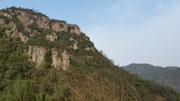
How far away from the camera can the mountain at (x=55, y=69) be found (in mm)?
18812

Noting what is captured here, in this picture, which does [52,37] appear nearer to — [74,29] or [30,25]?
[30,25]

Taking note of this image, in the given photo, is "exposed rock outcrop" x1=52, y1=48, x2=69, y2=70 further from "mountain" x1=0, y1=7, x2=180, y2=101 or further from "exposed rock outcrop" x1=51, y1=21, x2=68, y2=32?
"exposed rock outcrop" x1=51, y1=21, x2=68, y2=32

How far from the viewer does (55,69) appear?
3781cm

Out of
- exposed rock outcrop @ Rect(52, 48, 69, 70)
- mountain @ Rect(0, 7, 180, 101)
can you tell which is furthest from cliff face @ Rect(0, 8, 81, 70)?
exposed rock outcrop @ Rect(52, 48, 69, 70)

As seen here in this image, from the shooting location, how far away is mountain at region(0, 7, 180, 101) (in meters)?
A: 18.8

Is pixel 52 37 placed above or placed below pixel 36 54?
above

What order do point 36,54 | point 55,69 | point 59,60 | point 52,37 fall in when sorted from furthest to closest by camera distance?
1. point 52,37
2. point 59,60
3. point 36,54
4. point 55,69

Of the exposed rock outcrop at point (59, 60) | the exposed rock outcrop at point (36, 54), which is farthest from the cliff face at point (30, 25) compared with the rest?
the exposed rock outcrop at point (59, 60)

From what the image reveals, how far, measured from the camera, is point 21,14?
74.4 m

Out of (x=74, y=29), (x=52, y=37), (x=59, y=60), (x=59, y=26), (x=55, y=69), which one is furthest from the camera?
(x=74, y=29)

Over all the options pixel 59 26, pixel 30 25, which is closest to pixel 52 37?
pixel 30 25

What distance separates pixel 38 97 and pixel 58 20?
2419 inches

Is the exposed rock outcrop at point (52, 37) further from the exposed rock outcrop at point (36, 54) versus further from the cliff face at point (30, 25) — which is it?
the exposed rock outcrop at point (36, 54)

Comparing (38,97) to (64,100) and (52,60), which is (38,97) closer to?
(64,100)
